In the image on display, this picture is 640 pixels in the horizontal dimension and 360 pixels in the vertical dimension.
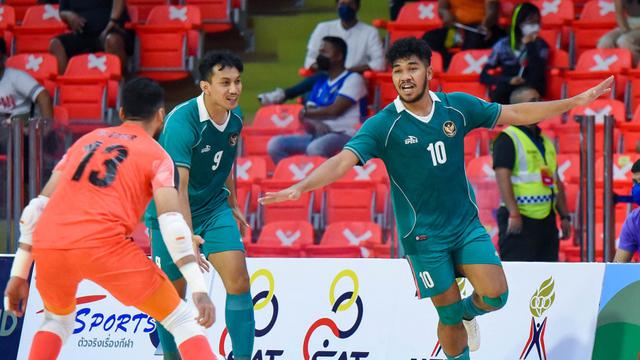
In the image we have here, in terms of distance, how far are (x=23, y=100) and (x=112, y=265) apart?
7.34m

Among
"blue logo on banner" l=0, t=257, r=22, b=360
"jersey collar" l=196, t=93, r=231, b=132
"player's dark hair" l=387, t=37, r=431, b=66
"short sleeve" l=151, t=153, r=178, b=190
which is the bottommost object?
"blue logo on banner" l=0, t=257, r=22, b=360

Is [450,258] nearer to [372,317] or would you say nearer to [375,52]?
[372,317]

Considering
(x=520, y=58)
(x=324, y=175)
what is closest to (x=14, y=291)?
(x=324, y=175)

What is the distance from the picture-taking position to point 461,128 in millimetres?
7469

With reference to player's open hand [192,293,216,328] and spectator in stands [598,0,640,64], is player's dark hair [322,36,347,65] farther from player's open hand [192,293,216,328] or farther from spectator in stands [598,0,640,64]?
player's open hand [192,293,216,328]

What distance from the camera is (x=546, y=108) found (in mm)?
7465

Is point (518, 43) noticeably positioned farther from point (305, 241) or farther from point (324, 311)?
point (324, 311)

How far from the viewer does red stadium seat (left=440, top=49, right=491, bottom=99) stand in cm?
1297

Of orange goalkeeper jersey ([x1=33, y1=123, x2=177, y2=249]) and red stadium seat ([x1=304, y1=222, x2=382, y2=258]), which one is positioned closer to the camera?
orange goalkeeper jersey ([x1=33, y1=123, x2=177, y2=249])

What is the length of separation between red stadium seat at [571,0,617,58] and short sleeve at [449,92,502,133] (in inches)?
255

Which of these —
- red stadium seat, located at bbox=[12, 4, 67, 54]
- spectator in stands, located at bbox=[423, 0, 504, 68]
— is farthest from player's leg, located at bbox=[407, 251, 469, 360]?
red stadium seat, located at bbox=[12, 4, 67, 54]

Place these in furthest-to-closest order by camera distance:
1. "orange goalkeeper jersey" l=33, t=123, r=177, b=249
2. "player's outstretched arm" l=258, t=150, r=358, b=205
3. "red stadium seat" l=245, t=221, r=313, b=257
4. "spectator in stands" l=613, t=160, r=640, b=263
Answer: "red stadium seat" l=245, t=221, r=313, b=257, "spectator in stands" l=613, t=160, r=640, b=263, "player's outstretched arm" l=258, t=150, r=358, b=205, "orange goalkeeper jersey" l=33, t=123, r=177, b=249

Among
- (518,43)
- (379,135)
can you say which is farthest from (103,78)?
(379,135)

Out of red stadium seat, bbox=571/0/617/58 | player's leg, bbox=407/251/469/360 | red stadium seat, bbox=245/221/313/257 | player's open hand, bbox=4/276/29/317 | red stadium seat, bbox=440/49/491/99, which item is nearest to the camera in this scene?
player's open hand, bbox=4/276/29/317
